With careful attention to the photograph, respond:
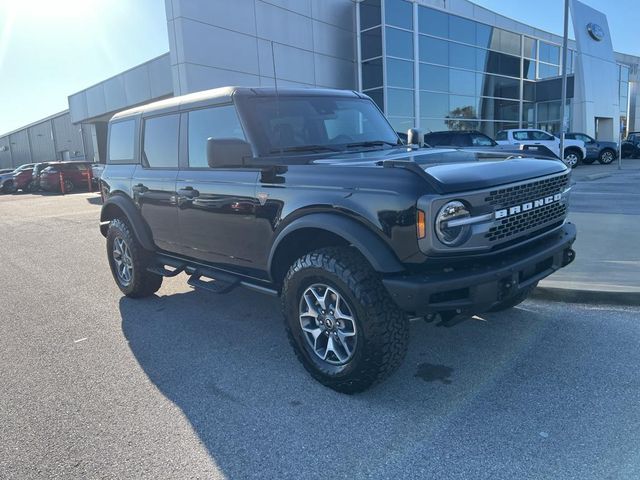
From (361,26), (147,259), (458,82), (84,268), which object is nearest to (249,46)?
(361,26)

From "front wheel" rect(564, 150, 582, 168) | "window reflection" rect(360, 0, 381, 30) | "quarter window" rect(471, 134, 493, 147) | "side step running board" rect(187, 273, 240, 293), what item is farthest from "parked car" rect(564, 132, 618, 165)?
"side step running board" rect(187, 273, 240, 293)

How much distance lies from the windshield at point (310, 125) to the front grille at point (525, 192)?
1461 millimetres

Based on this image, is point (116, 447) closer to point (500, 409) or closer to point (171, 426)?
point (171, 426)

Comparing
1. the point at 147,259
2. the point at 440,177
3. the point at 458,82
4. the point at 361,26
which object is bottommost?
the point at 147,259

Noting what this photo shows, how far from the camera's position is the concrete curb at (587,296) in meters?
4.66

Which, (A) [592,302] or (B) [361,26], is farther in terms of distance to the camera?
(B) [361,26]

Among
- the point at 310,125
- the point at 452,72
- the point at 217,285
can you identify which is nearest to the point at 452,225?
the point at 310,125

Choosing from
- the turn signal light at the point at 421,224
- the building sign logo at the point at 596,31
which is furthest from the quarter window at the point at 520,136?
the turn signal light at the point at 421,224

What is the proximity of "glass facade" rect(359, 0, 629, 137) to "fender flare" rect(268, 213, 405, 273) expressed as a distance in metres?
20.1

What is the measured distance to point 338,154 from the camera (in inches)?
152

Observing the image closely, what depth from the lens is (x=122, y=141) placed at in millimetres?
5633

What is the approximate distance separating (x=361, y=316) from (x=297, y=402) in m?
0.74

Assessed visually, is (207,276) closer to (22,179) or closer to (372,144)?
(372,144)

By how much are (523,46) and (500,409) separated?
3255 cm
